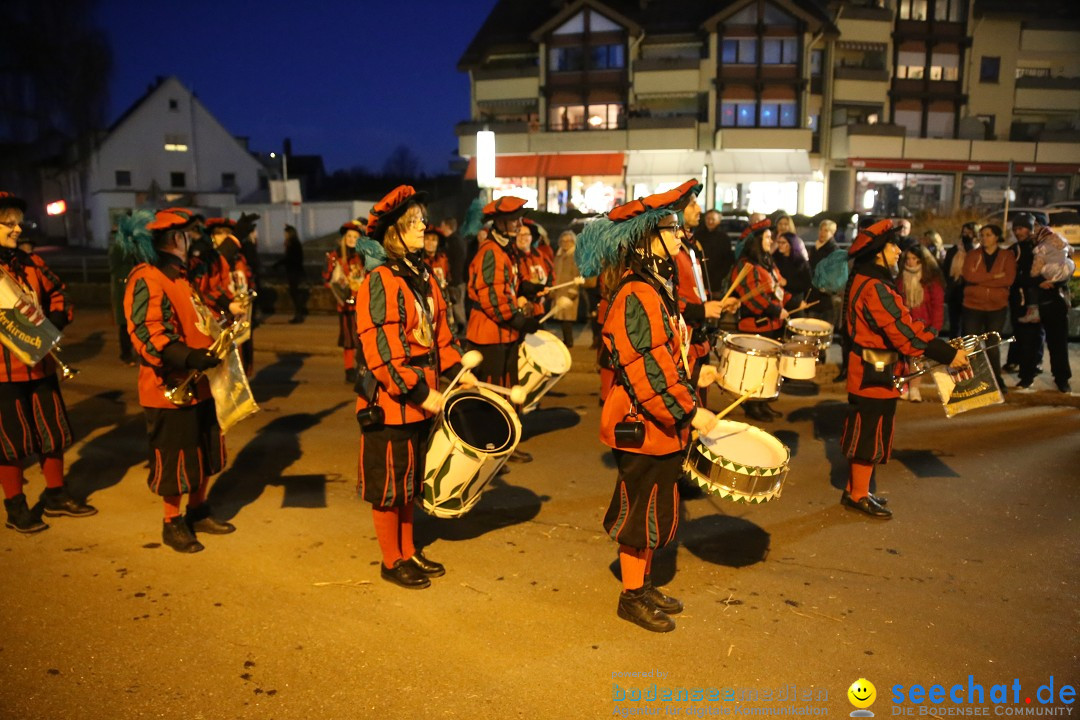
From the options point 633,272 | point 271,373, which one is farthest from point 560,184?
point 633,272

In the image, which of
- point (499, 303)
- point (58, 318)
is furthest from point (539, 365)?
point (58, 318)

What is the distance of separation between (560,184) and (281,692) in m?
37.0

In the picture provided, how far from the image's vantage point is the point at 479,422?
4445mm

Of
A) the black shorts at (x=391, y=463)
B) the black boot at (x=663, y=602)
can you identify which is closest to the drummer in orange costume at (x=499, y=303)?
the black shorts at (x=391, y=463)

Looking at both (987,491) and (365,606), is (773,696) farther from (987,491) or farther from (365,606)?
(987,491)

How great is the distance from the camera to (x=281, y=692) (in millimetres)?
3510

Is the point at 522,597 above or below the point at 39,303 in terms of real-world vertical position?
below

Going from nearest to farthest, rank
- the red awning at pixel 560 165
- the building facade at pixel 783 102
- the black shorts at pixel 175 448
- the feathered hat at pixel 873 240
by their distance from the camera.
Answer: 1. the black shorts at pixel 175 448
2. the feathered hat at pixel 873 240
3. the building facade at pixel 783 102
4. the red awning at pixel 560 165

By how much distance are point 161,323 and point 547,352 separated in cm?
303

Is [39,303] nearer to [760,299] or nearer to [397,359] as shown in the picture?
[397,359]

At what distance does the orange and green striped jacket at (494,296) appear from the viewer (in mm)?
6418

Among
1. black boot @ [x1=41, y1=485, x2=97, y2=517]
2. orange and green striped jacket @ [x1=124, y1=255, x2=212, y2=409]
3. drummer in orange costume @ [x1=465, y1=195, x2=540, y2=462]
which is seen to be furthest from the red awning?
orange and green striped jacket @ [x1=124, y1=255, x2=212, y2=409]

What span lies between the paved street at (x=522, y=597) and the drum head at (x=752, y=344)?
113cm

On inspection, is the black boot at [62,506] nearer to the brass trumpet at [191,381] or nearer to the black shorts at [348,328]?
the brass trumpet at [191,381]
